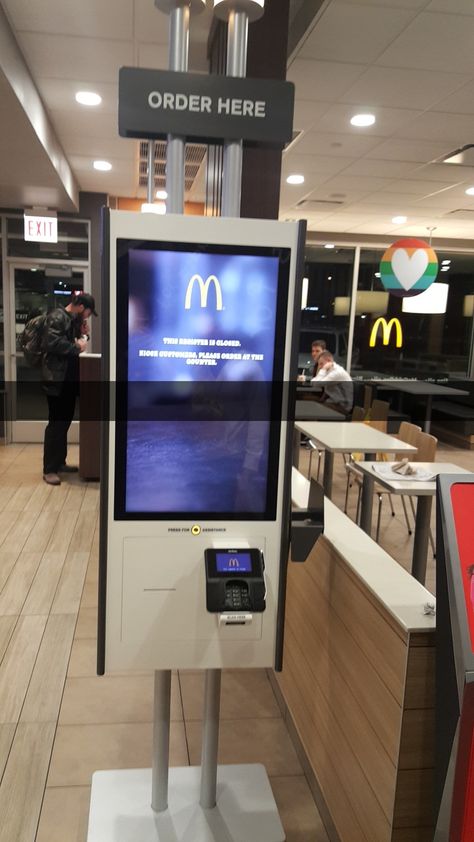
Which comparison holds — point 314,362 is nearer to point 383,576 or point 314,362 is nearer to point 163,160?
point 163,160

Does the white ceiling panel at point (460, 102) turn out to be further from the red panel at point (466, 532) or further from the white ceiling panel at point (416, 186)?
the red panel at point (466, 532)

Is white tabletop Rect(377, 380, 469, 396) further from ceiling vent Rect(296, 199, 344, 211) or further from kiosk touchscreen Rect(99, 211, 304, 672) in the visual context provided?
kiosk touchscreen Rect(99, 211, 304, 672)

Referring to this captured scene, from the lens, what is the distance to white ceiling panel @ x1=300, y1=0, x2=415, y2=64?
303 cm

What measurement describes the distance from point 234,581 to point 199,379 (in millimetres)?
534

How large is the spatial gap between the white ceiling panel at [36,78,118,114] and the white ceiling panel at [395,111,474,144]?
2.09m

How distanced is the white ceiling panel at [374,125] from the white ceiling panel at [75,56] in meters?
1.48

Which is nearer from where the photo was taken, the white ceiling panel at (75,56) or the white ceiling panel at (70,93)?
the white ceiling panel at (75,56)

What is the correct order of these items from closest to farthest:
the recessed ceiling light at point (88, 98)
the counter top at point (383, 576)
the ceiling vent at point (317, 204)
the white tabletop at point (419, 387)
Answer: the counter top at point (383, 576)
the recessed ceiling light at point (88, 98)
the ceiling vent at point (317, 204)
the white tabletop at point (419, 387)

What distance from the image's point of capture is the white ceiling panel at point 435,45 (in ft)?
10.2

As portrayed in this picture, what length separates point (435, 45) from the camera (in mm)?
3336

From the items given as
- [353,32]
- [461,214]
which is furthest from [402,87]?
[461,214]

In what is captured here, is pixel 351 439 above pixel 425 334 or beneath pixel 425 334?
beneath

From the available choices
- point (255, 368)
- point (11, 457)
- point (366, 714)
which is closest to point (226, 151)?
point (255, 368)

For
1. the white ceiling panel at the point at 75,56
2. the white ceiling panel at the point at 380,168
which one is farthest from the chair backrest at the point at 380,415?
the white ceiling panel at the point at 75,56
